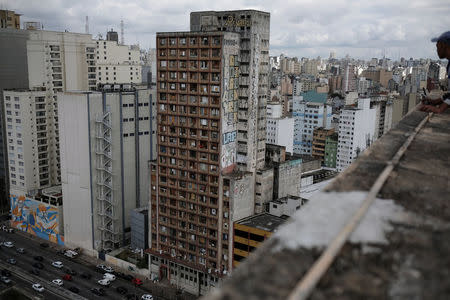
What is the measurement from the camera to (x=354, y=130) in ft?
196

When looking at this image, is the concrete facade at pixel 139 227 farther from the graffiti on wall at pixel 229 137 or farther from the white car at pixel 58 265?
the graffiti on wall at pixel 229 137

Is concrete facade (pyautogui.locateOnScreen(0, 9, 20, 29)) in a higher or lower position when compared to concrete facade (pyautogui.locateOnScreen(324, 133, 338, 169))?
higher

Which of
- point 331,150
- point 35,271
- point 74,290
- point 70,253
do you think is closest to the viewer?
point 74,290

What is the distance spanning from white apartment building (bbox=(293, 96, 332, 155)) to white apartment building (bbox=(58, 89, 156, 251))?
35577 mm

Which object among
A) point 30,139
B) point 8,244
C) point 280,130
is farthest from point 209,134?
point 280,130

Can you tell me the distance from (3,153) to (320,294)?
173ft

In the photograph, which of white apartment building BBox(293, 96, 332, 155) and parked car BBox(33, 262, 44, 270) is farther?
white apartment building BBox(293, 96, 332, 155)

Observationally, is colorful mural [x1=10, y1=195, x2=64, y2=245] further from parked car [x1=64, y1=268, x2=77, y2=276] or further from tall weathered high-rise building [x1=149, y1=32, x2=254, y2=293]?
tall weathered high-rise building [x1=149, y1=32, x2=254, y2=293]

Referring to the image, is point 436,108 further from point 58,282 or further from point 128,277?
point 58,282

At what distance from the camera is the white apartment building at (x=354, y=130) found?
59.7m

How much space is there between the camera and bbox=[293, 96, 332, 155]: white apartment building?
70375 millimetres

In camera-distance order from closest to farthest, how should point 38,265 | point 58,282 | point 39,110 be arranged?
point 58,282
point 38,265
point 39,110

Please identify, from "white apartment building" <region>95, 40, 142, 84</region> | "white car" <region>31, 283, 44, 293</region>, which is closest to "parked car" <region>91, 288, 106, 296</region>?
"white car" <region>31, 283, 44, 293</region>

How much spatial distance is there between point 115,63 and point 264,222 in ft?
142
